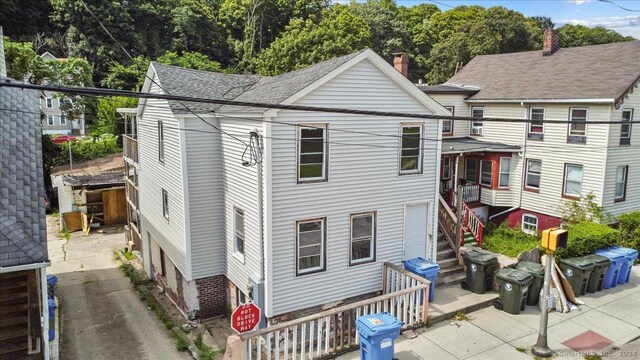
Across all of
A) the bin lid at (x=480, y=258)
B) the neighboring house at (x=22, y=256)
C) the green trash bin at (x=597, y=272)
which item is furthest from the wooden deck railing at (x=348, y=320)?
the green trash bin at (x=597, y=272)

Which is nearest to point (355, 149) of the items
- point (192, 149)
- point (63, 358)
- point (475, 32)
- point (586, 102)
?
point (192, 149)

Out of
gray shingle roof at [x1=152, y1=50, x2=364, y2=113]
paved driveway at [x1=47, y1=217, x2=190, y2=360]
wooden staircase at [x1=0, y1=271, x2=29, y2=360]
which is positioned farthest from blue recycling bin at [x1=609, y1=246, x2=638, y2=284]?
wooden staircase at [x1=0, y1=271, x2=29, y2=360]

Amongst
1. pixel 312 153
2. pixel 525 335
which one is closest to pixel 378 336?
pixel 525 335

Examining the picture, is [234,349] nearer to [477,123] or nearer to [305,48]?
[477,123]

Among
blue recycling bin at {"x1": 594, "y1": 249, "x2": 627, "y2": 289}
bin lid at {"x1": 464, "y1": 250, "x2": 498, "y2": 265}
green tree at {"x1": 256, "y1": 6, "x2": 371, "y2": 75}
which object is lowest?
blue recycling bin at {"x1": 594, "y1": 249, "x2": 627, "y2": 289}

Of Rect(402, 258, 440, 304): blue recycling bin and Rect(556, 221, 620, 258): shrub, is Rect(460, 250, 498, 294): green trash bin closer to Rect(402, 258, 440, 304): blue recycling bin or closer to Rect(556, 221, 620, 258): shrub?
Rect(402, 258, 440, 304): blue recycling bin

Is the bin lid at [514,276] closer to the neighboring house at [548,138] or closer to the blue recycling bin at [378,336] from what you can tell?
the blue recycling bin at [378,336]
